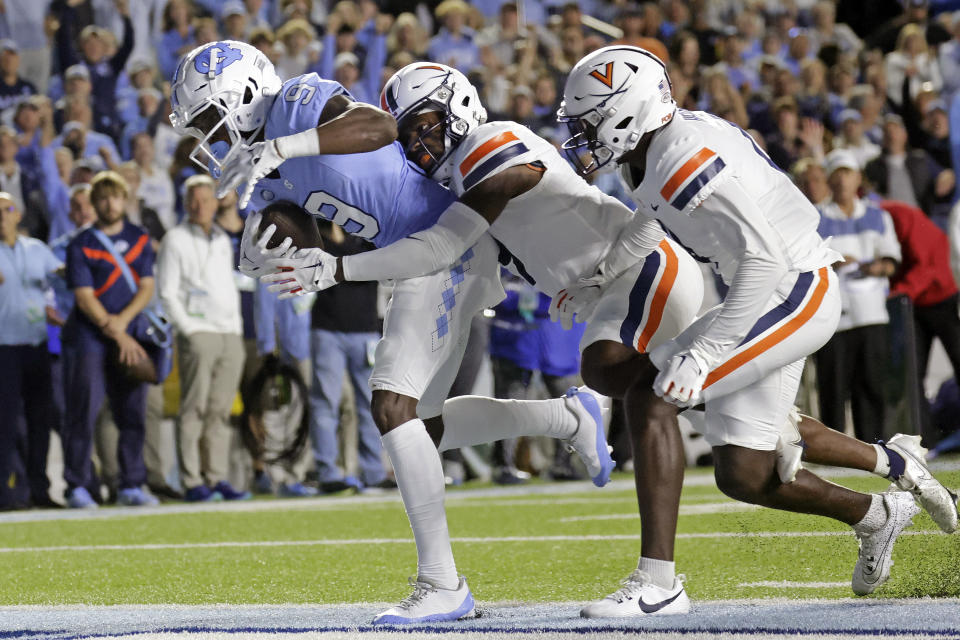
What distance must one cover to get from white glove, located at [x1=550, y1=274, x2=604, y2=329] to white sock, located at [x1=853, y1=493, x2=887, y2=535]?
1045 mm

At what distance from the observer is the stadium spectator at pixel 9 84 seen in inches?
434

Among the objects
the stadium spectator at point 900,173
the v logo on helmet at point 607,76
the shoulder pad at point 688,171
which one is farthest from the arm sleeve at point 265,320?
the shoulder pad at point 688,171

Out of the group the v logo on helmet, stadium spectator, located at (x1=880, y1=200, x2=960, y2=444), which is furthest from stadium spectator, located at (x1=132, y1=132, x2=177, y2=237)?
the v logo on helmet

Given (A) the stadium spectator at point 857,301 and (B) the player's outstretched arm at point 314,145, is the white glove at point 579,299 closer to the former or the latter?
(B) the player's outstretched arm at point 314,145

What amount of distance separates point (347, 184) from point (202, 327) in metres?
4.75

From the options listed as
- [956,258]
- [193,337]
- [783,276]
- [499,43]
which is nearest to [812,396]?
[956,258]

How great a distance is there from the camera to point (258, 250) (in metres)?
3.82

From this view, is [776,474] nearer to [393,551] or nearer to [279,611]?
[279,611]

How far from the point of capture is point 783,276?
12.1ft

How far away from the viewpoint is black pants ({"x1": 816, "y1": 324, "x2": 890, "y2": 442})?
27.8ft

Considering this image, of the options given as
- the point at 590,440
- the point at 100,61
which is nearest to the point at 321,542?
the point at 590,440

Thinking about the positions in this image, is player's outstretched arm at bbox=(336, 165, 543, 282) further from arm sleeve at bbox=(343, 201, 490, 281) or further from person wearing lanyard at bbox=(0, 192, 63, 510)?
person wearing lanyard at bbox=(0, 192, 63, 510)

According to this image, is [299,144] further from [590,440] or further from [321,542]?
[321,542]

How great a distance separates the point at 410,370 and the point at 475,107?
885 mm
